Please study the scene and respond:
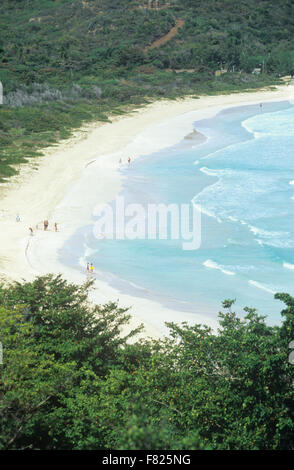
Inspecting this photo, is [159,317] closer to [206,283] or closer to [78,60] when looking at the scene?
[206,283]

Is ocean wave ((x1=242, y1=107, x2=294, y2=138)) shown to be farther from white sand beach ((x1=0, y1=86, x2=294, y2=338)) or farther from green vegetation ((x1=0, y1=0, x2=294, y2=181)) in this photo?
green vegetation ((x1=0, y1=0, x2=294, y2=181))

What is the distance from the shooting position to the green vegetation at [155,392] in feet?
34.0

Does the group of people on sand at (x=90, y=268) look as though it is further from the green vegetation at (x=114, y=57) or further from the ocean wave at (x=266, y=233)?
the green vegetation at (x=114, y=57)

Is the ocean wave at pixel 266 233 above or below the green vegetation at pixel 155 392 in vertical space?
above

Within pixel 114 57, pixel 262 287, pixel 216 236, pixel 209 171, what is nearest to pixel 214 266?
pixel 262 287

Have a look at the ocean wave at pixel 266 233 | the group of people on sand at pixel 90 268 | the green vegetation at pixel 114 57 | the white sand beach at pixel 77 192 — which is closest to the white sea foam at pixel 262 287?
the white sand beach at pixel 77 192

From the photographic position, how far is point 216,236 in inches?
1059

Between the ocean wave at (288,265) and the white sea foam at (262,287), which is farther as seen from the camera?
the ocean wave at (288,265)

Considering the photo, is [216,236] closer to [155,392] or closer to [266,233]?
[266,233]

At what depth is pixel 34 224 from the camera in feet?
92.3

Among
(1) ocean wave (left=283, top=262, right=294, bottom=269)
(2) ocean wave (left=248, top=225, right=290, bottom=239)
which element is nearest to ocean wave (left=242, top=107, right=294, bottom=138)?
(2) ocean wave (left=248, top=225, right=290, bottom=239)

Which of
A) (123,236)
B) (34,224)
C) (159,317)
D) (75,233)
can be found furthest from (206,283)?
(34,224)

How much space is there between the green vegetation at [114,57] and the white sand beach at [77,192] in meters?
3.09

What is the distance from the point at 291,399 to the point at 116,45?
4001 inches
